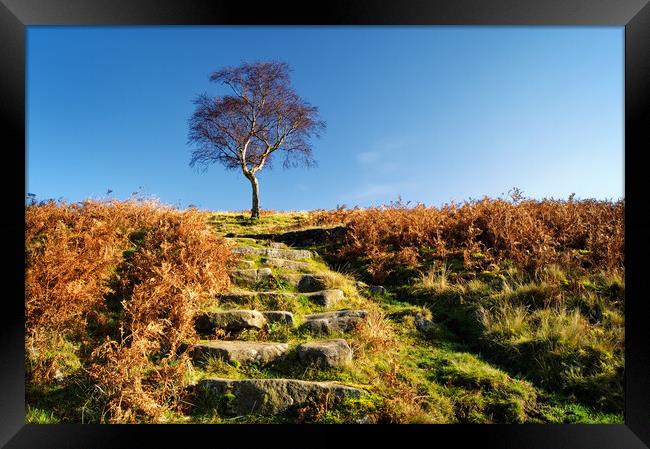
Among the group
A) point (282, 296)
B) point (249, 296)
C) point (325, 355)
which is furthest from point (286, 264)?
point (325, 355)

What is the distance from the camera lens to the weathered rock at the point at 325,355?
438 cm

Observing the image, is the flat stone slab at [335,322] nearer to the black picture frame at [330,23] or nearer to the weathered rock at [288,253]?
the black picture frame at [330,23]

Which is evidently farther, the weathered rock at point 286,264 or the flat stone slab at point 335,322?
the weathered rock at point 286,264

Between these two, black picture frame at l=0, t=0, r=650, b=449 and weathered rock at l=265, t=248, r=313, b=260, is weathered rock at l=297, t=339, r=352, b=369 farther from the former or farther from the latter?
weathered rock at l=265, t=248, r=313, b=260

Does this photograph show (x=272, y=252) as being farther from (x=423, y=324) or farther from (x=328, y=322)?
(x=423, y=324)

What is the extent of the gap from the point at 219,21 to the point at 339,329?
4.17m

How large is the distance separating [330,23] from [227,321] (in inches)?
157

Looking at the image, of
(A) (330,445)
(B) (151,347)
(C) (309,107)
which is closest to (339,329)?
(A) (330,445)

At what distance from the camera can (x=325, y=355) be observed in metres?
4.40

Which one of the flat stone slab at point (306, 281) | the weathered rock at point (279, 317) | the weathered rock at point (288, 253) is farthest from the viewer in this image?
the weathered rock at point (288, 253)

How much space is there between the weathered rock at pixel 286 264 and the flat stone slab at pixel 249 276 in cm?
52

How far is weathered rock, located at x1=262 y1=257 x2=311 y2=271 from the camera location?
Result: 23.4 ft

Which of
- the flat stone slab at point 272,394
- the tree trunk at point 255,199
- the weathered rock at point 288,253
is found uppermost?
the tree trunk at point 255,199

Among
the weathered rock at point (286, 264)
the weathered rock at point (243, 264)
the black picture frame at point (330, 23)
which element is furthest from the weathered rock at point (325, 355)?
the weathered rock at point (286, 264)
